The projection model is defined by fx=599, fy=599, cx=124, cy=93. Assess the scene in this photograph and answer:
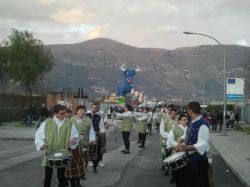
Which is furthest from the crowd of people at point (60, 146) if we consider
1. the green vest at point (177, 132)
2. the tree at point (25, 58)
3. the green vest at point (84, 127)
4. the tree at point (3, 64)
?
the tree at point (3, 64)

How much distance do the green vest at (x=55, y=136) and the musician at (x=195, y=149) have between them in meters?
2.36

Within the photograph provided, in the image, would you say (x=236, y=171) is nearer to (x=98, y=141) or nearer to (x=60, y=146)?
(x=98, y=141)

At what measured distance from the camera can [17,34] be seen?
53.4 meters

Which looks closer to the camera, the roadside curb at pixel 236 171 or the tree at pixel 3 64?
the roadside curb at pixel 236 171

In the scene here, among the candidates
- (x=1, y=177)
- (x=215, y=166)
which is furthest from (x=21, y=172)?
(x=215, y=166)

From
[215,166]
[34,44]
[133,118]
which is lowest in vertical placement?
[215,166]

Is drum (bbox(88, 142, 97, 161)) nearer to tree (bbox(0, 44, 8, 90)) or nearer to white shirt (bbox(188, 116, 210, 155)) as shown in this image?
white shirt (bbox(188, 116, 210, 155))

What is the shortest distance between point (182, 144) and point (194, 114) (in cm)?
46

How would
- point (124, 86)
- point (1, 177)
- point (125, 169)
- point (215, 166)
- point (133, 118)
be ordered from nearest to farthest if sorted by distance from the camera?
1. point (1, 177)
2. point (125, 169)
3. point (215, 166)
4. point (133, 118)
5. point (124, 86)

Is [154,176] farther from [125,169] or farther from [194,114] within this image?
[194,114]

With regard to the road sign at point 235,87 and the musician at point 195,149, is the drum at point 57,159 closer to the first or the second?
the musician at point 195,149

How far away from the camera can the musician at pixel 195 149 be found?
8.32 metres

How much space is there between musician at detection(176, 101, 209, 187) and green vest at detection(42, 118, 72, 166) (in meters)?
2.36

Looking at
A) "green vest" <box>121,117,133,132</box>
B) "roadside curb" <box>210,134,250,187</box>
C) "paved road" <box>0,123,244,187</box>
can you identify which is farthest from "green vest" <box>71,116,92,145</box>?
"green vest" <box>121,117,133,132</box>
